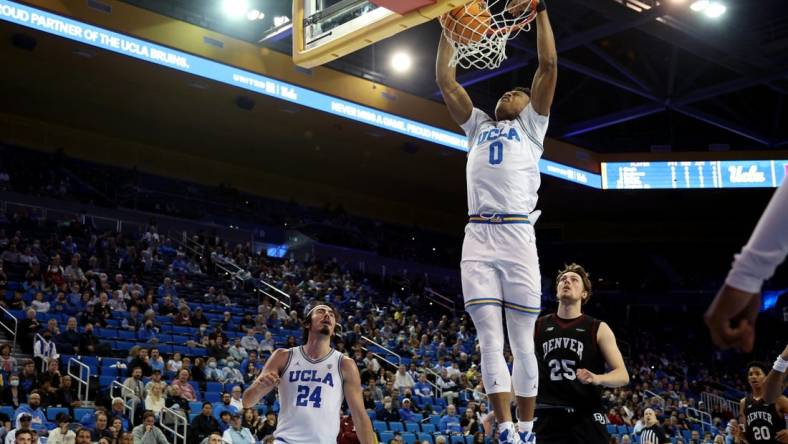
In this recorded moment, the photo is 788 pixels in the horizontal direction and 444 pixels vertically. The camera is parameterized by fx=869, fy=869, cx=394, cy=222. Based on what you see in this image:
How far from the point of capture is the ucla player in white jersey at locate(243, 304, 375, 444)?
6203mm

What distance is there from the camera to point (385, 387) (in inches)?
700

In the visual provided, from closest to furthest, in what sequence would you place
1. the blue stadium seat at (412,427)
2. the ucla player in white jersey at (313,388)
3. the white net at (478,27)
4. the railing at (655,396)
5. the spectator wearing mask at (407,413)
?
the ucla player in white jersey at (313,388) < the white net at (478,27) < the blue stadium seat at (412,427) < the spectator wearing mask at (407,413) < the railing at (655,396)

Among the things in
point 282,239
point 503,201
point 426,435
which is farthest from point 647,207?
point 503,201

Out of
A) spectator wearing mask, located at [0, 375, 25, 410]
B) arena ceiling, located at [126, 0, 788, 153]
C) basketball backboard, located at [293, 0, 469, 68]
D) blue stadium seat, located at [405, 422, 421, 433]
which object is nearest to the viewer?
basketball backboard, located at [293, 0, 469, 68]

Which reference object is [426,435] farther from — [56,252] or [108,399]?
[56,252]

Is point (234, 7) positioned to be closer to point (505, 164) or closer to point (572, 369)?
point (505, 164)

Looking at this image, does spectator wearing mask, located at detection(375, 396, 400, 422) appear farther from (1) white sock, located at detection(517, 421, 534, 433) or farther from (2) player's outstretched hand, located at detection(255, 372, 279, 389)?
(1) white sock, located at detection(517, 421, 534, 433)

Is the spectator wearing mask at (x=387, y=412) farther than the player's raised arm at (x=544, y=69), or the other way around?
the spectator wearing mask at (x=387, y=412)

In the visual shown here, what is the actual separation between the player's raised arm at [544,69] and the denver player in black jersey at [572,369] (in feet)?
4.25

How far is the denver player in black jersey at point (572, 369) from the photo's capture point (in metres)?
5.85

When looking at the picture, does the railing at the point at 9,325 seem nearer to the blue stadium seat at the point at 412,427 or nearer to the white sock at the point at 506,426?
the blue stadium seat at the point at 412,427

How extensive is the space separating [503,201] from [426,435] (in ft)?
34.8

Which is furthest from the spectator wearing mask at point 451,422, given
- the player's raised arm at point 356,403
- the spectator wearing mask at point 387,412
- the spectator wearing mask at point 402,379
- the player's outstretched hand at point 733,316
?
the player's outstretched hand at point 733,316

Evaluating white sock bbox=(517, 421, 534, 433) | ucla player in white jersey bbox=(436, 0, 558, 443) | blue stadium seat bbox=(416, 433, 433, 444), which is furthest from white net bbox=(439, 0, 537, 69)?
blue stadium seat bbox=(416, 433, 433, 444)
